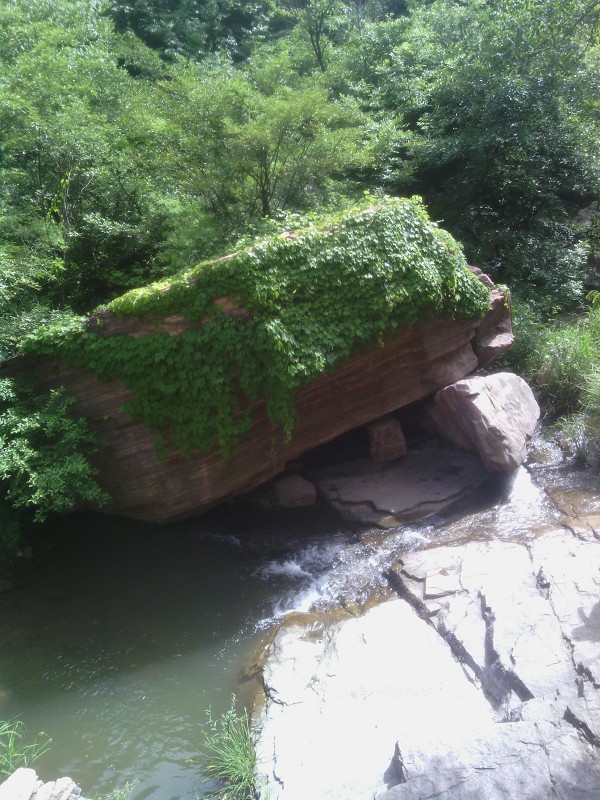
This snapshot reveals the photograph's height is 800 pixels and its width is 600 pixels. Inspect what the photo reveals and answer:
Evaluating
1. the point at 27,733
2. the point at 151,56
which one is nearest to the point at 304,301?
the point at 27,733

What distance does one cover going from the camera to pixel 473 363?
7.96m

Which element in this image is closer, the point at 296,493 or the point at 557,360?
the point at 296,493

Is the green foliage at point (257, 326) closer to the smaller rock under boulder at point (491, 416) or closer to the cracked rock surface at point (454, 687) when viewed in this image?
the smaller rock under boulder at point (491, 416)

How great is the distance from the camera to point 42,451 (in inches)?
243

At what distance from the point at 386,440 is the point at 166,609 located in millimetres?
3445

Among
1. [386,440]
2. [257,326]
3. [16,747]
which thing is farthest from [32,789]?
[386,440]

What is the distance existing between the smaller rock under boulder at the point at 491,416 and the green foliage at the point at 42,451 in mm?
4367

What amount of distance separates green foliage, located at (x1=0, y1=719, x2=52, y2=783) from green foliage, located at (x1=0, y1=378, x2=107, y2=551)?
1873 mm

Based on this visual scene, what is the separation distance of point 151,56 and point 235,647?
15.4 metres

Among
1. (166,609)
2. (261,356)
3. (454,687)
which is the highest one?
(261,356)

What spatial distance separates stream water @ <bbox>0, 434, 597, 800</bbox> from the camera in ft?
15.5

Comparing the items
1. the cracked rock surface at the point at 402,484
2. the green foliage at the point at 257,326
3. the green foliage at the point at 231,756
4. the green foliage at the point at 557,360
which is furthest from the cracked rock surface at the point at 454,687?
the green foliage at the point at 557,360

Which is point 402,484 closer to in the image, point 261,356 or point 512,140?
point 261,356

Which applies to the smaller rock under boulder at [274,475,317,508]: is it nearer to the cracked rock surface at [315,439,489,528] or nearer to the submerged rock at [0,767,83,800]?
the cracked rock surface at [315,439,489,528]
